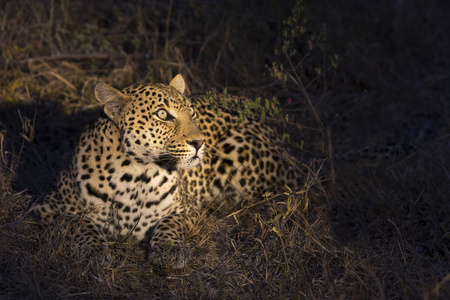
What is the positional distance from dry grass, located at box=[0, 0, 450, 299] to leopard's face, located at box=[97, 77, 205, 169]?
0.87 metres

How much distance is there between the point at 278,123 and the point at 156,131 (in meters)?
2.24

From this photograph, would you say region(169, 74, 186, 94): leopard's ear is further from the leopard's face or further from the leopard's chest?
the leopard's chest

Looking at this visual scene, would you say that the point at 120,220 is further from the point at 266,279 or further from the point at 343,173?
the point at 343,173

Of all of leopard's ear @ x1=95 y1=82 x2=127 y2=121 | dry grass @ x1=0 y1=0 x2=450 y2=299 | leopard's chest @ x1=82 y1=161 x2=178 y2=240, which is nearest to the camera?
dry grass @ x1=0 y1=0 x2=450 y2=299

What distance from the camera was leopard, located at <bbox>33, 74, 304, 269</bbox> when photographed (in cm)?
467

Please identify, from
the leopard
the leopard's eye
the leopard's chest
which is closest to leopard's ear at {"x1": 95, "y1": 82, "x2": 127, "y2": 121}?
the leopard

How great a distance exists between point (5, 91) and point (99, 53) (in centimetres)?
159

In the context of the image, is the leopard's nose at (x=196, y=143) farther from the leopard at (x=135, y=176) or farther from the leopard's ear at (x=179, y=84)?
the leopard's ear at (x=179, y=84)

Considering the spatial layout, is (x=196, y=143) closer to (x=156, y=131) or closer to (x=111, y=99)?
(x=156, y=131)

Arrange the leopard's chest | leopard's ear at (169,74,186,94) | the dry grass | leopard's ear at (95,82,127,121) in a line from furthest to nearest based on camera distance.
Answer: leopard's ear at (169,74,186,94)
the leopard's chest
leopard's ear at (95,82,127,121)
the dry grass

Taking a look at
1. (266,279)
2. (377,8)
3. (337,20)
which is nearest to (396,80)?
(337,20)

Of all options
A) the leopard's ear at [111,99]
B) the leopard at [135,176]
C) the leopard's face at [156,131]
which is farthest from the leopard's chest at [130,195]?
the leopard's ear at [111,99]

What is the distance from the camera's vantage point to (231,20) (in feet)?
27.9

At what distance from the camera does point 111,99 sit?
15.3ft
